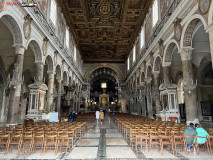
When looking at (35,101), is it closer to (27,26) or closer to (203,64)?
→ (27,26)

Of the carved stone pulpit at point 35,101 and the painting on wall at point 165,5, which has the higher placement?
the painting on wall at point 165,5

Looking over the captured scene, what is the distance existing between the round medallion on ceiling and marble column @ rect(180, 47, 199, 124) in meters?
11.8

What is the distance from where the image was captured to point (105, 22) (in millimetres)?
21016

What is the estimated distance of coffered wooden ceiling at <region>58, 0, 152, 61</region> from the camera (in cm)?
1741

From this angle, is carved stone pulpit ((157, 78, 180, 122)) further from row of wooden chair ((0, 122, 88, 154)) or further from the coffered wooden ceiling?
the coffered wooden ceiling

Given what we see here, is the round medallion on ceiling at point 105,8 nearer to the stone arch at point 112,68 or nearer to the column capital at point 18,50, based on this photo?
the column capital at point 18,50

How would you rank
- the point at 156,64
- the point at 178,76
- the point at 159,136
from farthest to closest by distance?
the point at 178,76 < the point at 156,64 < the point at 159,136

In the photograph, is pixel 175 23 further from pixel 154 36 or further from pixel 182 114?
pixel 182 114

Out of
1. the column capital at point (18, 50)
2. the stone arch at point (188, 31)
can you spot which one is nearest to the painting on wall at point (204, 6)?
the stone arch at point (188, 31)

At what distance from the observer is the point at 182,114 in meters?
17.1

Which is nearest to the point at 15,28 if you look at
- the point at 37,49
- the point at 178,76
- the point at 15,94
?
the point at 37,49

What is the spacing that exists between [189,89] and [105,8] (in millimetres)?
13925

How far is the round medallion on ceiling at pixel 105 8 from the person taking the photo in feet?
58.4

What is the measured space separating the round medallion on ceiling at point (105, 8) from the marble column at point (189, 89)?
38.6ft
